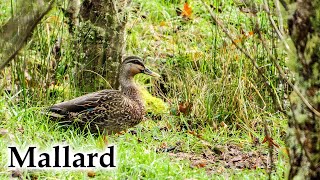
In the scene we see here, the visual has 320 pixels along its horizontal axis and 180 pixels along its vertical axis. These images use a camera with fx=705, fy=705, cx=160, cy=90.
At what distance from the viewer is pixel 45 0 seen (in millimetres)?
2160

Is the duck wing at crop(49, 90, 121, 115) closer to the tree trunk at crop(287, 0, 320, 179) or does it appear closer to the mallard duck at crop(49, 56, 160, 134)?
the mallard duck at crop(49, 56, 160, 134)

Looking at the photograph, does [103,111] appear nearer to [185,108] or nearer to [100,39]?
[100,39]

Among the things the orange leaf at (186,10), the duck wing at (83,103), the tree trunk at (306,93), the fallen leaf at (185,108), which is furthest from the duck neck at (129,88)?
the tree trunk at (306,93)

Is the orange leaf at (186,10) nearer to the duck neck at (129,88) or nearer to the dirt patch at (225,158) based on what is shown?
the duck neck at (129,88)

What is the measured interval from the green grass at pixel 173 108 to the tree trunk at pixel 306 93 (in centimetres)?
207

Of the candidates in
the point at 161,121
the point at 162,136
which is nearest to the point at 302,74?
the point at 162,136

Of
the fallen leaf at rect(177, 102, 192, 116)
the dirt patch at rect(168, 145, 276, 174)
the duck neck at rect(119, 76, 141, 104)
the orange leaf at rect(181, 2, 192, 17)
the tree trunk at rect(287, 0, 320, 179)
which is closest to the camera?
the tree trunk at rect(287, 0, 320, 179)

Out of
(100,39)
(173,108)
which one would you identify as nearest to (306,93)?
(100,39)

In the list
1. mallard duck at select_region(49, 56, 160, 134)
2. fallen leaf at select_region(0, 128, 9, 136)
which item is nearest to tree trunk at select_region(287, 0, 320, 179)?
fallen leaf at select_region(0, 128, 9, 136)

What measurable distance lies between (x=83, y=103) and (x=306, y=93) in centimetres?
393

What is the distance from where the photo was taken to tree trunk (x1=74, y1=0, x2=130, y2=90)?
7.57 metres

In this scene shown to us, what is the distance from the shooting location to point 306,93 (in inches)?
123

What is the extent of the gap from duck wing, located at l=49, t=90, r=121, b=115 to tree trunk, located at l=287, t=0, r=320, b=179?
3682 millimetres

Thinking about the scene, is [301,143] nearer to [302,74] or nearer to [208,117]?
[302,74]
